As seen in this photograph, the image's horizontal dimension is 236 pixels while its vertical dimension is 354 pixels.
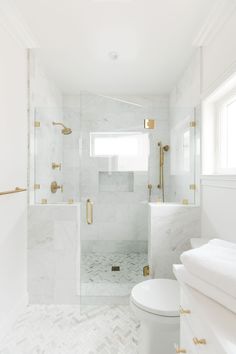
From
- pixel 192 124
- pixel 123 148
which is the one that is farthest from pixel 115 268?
pixel 192 124

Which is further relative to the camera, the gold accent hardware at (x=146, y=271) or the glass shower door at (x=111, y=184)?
the glass shower door at (x=111, y=184)

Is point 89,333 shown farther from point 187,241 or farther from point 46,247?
point 187,241

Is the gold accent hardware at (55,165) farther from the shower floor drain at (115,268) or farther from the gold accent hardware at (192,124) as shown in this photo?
the gold accent hardware at (192,124)

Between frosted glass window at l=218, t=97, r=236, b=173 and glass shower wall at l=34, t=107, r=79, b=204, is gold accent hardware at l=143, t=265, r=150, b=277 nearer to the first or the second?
glass shower wall at l=34, t=107, r=79, b=204

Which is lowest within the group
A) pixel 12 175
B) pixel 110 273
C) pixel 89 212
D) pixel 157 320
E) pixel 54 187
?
pixel 110 273

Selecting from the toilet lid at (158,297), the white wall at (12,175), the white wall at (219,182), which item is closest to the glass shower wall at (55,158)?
the white wall at (12,175)

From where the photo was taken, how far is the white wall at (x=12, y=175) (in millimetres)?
1843

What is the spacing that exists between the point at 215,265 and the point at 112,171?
6.58 ft

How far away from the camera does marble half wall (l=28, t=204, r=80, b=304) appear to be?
7.41 ft

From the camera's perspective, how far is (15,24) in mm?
1896

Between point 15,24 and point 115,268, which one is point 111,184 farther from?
point 15,24

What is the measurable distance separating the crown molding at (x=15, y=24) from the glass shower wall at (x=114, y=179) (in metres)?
0.83

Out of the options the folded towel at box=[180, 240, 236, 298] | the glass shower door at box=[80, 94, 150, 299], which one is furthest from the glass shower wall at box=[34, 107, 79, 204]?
the folded towel at box=[180, 240, 236, 298]

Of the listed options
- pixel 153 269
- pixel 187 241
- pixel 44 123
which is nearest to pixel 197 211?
pixel 187 241
